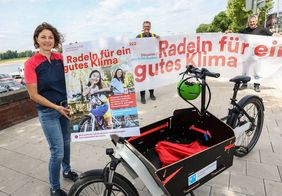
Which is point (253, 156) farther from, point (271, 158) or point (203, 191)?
point (203, 191)

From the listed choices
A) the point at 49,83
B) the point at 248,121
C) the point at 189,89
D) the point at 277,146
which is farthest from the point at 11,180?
the point at 277,146

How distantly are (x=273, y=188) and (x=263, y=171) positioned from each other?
0.33 m

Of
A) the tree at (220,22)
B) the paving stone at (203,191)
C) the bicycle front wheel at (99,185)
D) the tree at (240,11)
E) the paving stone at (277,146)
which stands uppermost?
the tree at (220,22)

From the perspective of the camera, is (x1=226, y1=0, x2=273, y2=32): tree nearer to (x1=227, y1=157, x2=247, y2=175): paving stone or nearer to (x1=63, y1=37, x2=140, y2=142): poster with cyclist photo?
(x1=227, y1=157, x2=247, y2=175): paving stone

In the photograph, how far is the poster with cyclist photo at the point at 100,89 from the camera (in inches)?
74.8

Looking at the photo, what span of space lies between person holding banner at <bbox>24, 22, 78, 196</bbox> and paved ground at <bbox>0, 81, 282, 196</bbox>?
0.89 m

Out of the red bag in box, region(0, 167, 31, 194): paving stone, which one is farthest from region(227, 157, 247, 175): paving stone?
region(0, 167, 31, 194): paving stone

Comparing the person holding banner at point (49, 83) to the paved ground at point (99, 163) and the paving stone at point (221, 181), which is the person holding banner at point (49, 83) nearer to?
the paved ground at point (99, 163)

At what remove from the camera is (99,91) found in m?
1.90

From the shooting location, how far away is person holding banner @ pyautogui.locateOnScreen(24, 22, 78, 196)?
206 cm

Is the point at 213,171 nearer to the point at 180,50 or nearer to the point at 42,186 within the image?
the point at 42,186

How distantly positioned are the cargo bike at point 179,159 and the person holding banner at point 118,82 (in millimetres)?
377

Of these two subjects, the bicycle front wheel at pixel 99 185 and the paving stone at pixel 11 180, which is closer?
the bicycle front wheel at pixel 99 185

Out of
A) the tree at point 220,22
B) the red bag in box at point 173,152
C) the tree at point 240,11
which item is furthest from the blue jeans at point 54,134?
the tree at point 220,22
